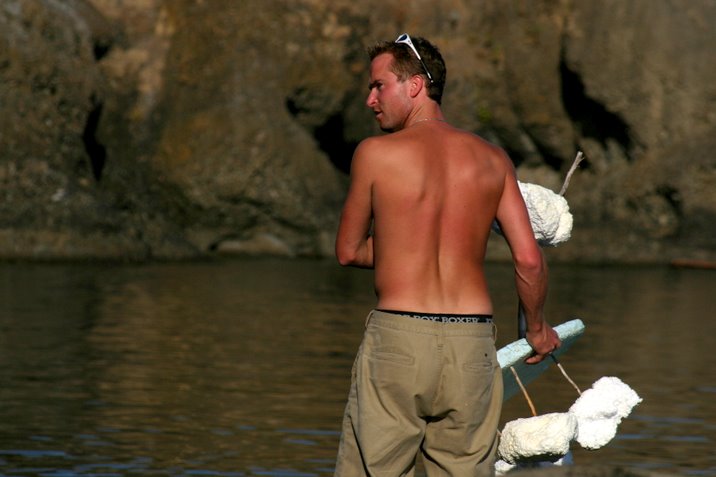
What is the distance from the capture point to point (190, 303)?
67.9ft

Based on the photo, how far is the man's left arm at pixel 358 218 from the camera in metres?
4.98

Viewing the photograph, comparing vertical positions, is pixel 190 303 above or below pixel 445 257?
below

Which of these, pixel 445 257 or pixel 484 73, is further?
pixel 484 73

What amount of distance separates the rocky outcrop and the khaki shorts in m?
27.1

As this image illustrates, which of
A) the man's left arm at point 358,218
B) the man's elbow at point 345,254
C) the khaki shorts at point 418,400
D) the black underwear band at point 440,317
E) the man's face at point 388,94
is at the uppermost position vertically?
the man's face at point 388,94

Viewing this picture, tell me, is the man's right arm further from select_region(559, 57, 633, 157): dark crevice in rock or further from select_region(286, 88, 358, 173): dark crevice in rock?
select_region(559, 57, 633, 157): dark crevice in rock

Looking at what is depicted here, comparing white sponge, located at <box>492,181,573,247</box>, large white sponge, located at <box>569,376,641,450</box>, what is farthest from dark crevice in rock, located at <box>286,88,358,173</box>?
large white sponge, located at <box>569,376,641,450</box>

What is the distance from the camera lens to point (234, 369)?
1416 cm

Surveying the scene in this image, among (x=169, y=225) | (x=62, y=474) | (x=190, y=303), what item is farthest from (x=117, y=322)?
(x=169, y=225)

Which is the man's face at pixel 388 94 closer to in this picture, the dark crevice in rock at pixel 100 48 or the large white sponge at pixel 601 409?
the large white sponge at pixel 601 409

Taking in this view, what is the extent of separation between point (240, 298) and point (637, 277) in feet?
33.3

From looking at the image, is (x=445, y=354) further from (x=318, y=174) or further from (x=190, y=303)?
(x=318, y=174)

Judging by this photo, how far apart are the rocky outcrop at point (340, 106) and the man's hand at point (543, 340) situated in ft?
88.0

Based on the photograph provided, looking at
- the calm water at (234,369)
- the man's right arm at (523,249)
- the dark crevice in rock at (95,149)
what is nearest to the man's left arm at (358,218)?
the man's right arm at (523,249)
